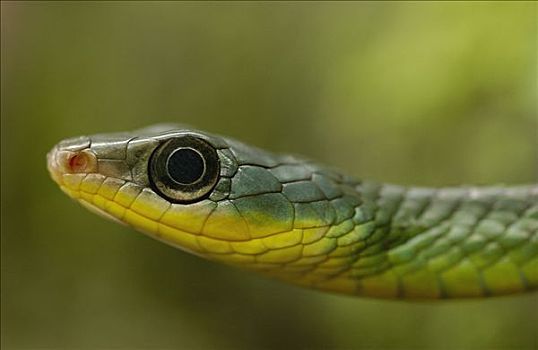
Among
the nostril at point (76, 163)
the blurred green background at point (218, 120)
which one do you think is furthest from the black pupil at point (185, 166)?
the blurred green background at point (218, 120)

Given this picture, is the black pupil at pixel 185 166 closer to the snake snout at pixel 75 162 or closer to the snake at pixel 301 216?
the snake at pixel 301 216

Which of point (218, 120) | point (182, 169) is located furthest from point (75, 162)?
point (218, 120)

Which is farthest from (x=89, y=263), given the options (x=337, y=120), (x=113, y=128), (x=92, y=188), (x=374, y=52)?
(x=92, y=188)

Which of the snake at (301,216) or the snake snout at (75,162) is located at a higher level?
the snake snout at (75,162)

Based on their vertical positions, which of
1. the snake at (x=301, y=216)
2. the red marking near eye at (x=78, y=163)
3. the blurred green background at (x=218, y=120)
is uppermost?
the blurred green background at (x=218, y=120)

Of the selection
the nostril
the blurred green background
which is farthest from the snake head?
the blurred green background

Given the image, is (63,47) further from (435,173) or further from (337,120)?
(435,173)

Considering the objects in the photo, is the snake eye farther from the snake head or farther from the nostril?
Result: the nostril
